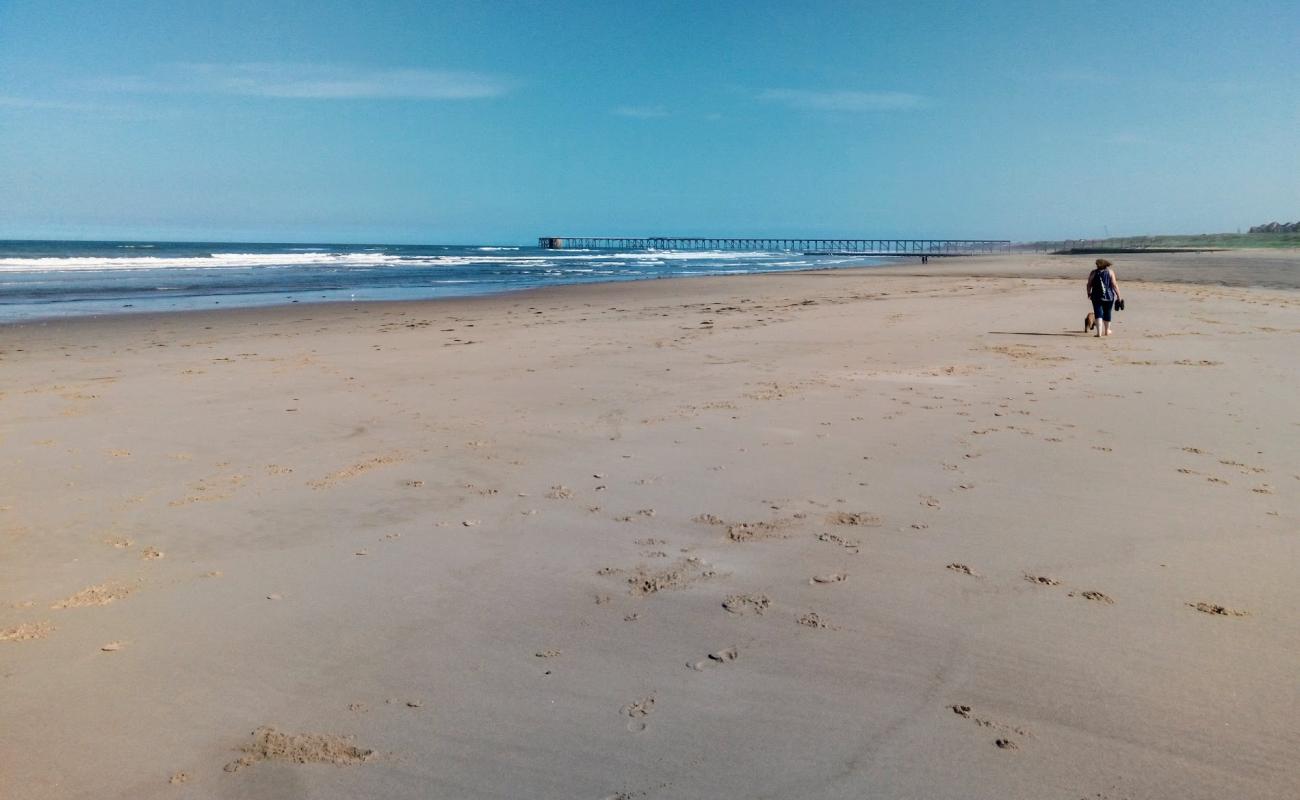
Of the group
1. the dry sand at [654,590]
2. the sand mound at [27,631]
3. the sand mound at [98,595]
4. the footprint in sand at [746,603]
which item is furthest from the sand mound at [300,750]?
the footprint in sand at [746,603]

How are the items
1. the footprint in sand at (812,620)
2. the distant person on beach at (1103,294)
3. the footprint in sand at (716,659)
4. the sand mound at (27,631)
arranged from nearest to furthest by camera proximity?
the footprint in sand at (716,659)
the sand mound at (27,631)
the footprint in sand at (812,620)
the distant person on beach at (1103,294)

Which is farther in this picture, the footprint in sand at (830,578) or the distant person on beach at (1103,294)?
the distant person on beach at (1103,294)

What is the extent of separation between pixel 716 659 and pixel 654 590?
0.70m

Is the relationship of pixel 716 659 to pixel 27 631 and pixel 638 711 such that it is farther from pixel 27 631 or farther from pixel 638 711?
pixel 27 631

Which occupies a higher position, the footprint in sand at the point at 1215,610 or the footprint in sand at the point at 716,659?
the footprint in sand at the point at 1215,610

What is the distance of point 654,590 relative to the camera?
13.1ft

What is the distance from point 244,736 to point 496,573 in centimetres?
150

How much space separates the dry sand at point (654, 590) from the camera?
273cm

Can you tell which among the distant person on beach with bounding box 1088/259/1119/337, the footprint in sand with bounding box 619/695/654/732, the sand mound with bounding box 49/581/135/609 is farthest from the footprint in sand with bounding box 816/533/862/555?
the distant person on beach with bounding box 1088/259/1119/337

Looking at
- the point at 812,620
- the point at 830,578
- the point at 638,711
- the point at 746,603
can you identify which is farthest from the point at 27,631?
the point at 830,578

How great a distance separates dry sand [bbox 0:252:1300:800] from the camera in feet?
8.97

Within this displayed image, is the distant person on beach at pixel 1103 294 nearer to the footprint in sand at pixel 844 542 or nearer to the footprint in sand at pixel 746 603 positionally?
the footprint in sand at pixel 844 542

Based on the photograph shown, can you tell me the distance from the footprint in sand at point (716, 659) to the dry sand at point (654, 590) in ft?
0.14

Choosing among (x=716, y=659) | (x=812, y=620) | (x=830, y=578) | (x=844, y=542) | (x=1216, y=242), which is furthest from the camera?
(x=1216, y=242)
